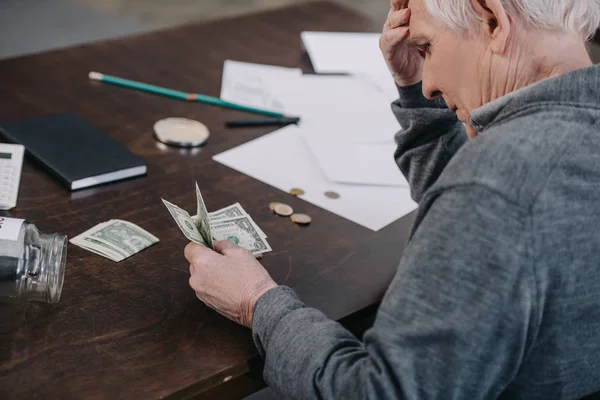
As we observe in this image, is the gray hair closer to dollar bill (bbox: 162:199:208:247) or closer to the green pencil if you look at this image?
dollar bill (bbox: 162:199:208:247)

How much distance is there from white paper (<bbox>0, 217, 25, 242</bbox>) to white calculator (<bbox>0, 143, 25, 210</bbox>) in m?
0.25

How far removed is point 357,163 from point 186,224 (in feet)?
2.23

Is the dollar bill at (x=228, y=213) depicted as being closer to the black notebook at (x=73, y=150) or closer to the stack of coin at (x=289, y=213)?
the stack of coin at (x=289, y=213)

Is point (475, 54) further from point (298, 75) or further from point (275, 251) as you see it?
point (298, 75)

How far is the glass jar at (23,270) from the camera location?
1.39m

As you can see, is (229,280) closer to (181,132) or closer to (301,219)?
(301,219)

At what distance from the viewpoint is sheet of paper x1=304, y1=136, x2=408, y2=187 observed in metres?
2.02

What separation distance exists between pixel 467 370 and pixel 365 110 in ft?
4.36

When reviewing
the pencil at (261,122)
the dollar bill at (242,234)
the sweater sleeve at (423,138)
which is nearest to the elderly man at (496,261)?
the dollar bill at (242,234)

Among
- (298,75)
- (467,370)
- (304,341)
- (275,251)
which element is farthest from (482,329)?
(298,75)

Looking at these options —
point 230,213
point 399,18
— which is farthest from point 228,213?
point 399,18

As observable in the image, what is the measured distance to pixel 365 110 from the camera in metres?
2.38

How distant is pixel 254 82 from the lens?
2412 mm

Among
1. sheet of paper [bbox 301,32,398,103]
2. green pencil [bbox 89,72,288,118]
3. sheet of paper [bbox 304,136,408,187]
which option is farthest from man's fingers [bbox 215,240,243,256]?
sheet of paper [bbox 301,32,398,103]
